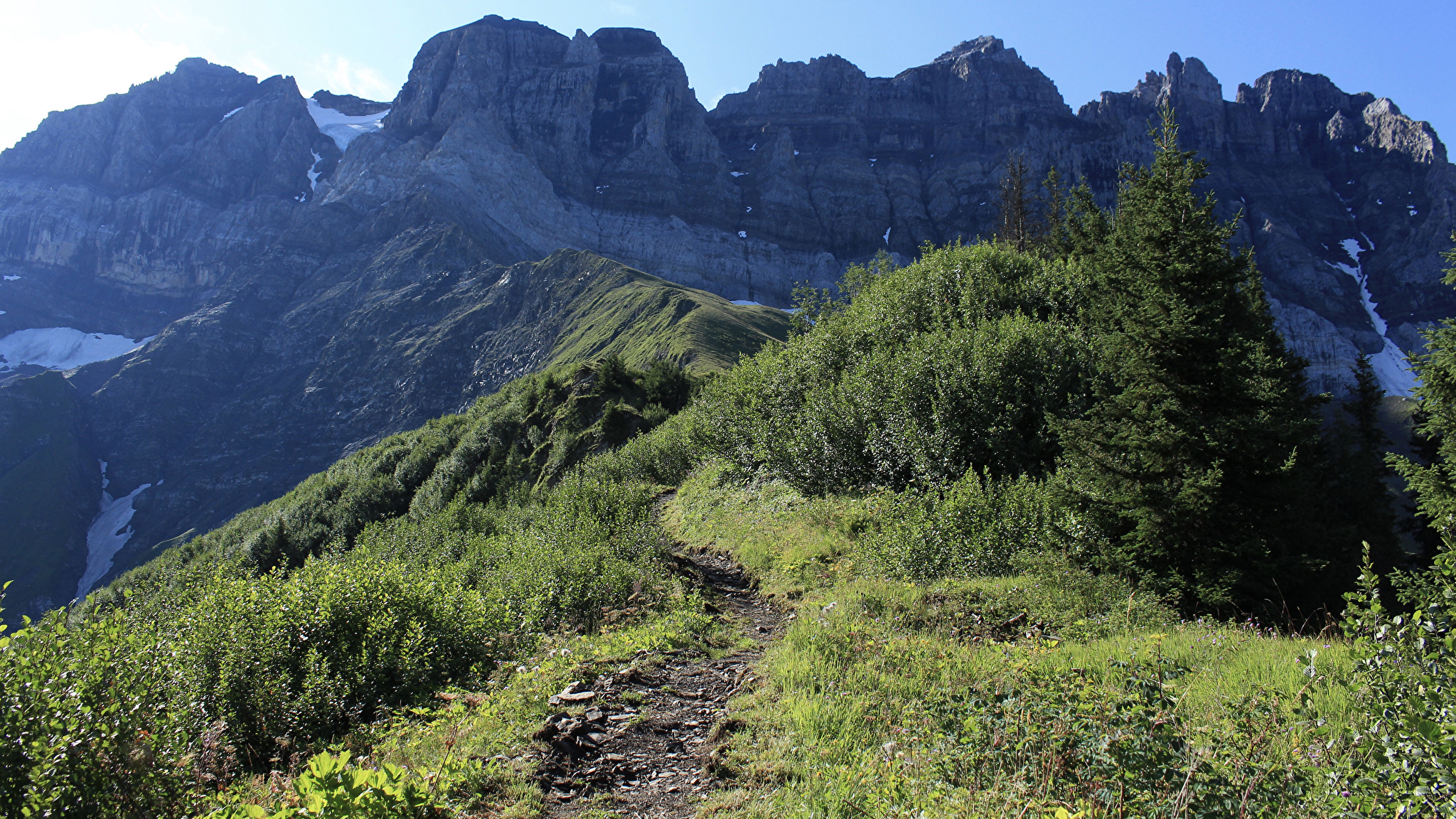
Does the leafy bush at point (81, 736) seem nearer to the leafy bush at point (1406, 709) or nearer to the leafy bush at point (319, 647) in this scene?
the leafy bush at point (319, 647)

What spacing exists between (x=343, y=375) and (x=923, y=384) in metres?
189

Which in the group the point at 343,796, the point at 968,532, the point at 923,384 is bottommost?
the point at 968,532

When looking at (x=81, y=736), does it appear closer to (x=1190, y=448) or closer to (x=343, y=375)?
(x=1190, y=448)

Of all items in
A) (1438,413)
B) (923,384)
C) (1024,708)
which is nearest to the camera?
(1024,708)

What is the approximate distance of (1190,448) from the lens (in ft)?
35.1

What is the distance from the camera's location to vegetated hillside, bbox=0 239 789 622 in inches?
5566

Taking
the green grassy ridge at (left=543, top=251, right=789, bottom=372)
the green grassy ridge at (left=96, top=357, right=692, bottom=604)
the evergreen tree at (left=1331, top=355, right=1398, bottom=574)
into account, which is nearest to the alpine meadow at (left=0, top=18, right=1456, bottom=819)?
the evergreen tree at (left=1331, top=355, right=1398, bottom=574)

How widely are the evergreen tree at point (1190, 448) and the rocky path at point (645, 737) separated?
273 inches

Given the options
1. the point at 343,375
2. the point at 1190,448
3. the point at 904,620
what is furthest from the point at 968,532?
the point at 343,375

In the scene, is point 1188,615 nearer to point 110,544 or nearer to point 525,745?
point 525,745

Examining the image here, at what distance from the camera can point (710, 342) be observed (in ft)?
366

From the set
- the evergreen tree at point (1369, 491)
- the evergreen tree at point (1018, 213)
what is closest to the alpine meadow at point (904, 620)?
the evergreen tree at point (1369, 491)

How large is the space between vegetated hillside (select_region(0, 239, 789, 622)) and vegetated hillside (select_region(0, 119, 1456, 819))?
104097 millimetres

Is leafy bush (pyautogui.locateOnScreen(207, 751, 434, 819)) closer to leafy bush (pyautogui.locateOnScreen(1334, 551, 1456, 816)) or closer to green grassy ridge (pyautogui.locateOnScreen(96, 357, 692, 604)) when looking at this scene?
leafy bush (pyautogui.locateOnScreen(1334, 551, 1456, 816))
